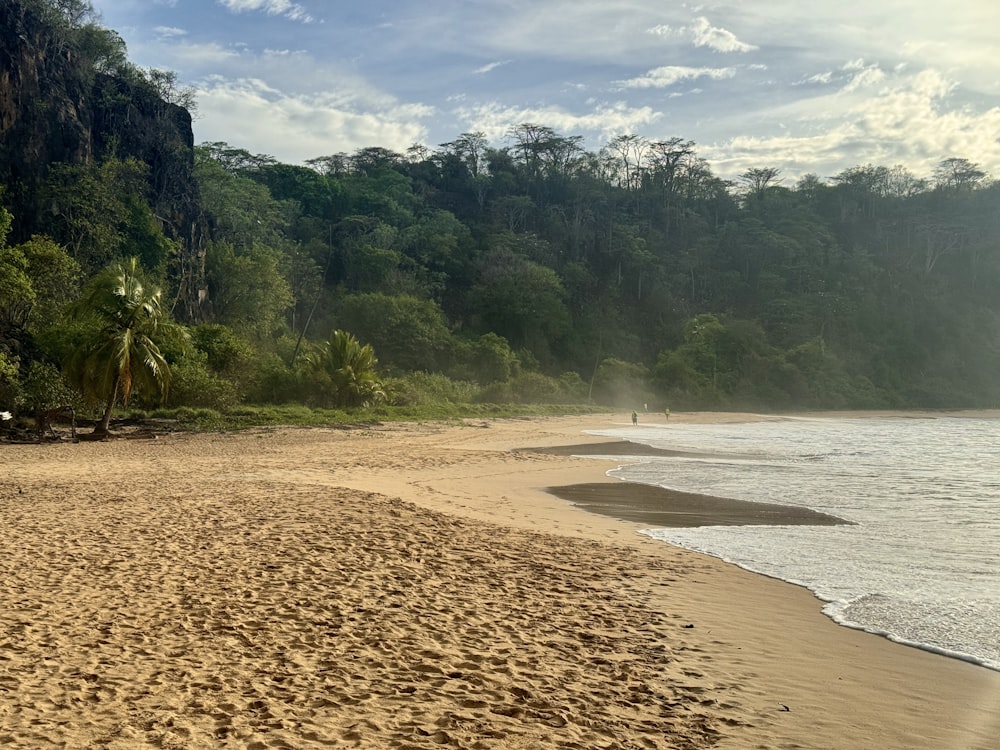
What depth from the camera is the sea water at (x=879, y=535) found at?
6.42 m

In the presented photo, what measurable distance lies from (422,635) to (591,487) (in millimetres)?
10078

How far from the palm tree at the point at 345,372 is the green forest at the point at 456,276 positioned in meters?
0.11

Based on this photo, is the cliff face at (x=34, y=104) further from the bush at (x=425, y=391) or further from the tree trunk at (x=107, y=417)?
the bush at (x=425, y=391)

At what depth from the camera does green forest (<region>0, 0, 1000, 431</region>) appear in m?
26.6

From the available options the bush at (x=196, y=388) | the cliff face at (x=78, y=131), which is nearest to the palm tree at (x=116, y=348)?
the bush at (x=196, y=388)

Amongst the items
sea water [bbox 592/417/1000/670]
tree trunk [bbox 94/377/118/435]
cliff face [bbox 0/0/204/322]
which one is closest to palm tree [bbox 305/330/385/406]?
tree trunk [bbox 94/377/118/435]

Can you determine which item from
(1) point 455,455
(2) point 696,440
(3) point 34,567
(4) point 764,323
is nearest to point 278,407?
(1) point 455,455

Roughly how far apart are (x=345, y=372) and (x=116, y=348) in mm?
11333

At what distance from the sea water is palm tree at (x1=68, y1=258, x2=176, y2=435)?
569 inches

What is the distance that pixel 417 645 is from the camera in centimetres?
512

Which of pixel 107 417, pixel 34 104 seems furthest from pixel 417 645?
pixel 34 104

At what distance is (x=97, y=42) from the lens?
41062 mm

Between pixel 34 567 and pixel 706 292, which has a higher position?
pixel 706 292

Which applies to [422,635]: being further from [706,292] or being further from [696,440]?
[706,292]
